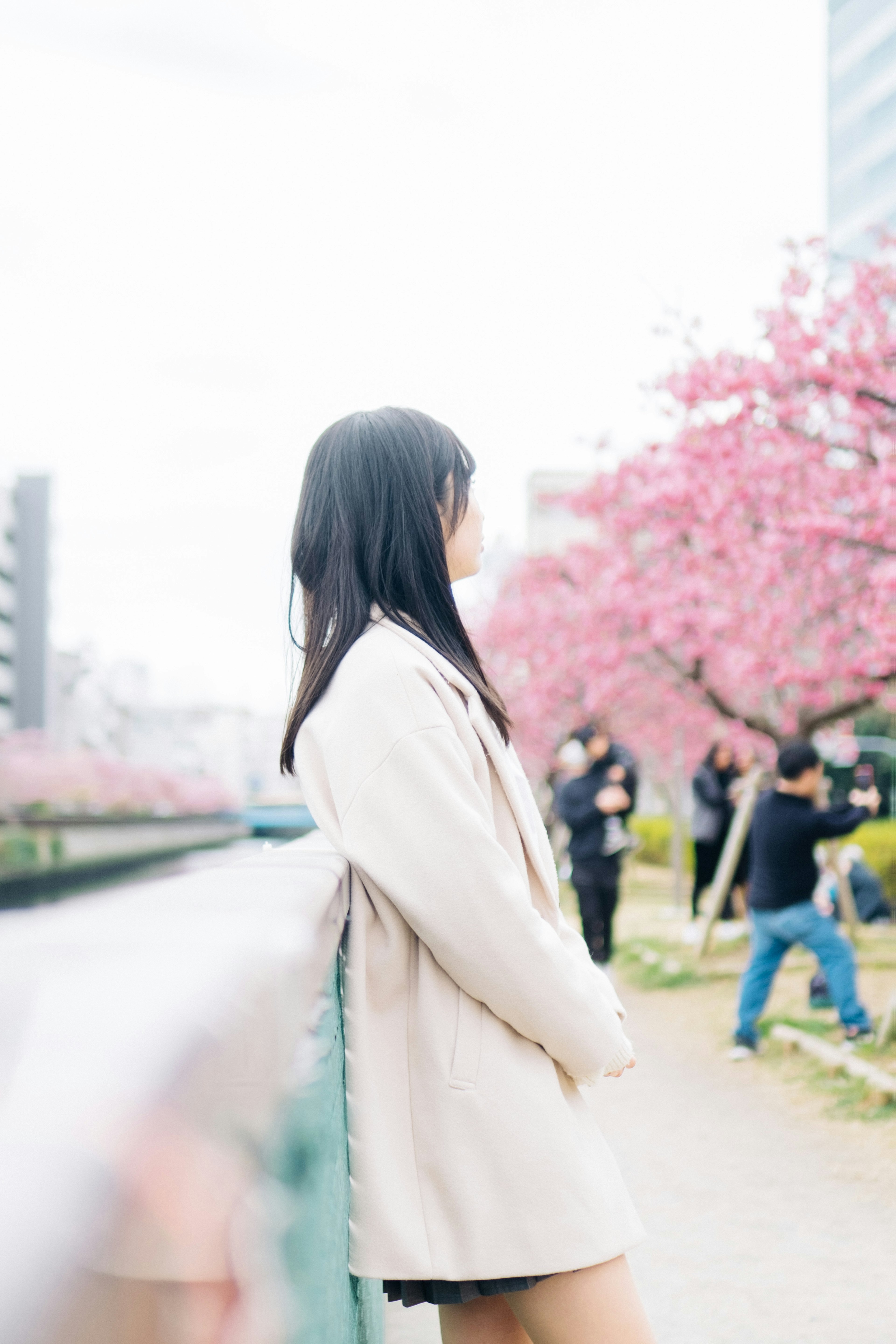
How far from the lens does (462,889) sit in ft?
4.67

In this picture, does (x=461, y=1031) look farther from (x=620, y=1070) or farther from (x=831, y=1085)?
(x=831, y=1085)

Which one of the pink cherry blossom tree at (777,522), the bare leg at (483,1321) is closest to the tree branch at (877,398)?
the pink cherry blossom tree at (777,522)

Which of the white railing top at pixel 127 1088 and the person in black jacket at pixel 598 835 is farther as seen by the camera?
the person in black jacket at pixel 598 835

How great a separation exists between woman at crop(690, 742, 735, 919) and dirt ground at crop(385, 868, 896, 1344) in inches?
133

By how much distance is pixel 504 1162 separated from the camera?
1420mm

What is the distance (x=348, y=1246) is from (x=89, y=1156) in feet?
4.03

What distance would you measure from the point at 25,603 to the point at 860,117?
65.9 meters

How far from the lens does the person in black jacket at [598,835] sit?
379 inches

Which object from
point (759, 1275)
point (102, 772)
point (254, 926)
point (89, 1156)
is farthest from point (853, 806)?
point (102, 772)

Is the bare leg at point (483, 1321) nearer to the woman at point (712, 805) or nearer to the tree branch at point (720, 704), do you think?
the tree branch at point (720, 704)

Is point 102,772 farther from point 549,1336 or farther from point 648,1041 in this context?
point 549,1336

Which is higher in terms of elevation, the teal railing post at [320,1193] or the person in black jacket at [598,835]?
the teal railing post at [320,1193]

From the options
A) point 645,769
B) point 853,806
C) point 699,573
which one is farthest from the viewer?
point 645,769

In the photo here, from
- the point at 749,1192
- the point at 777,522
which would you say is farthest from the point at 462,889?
the point at 777,522
